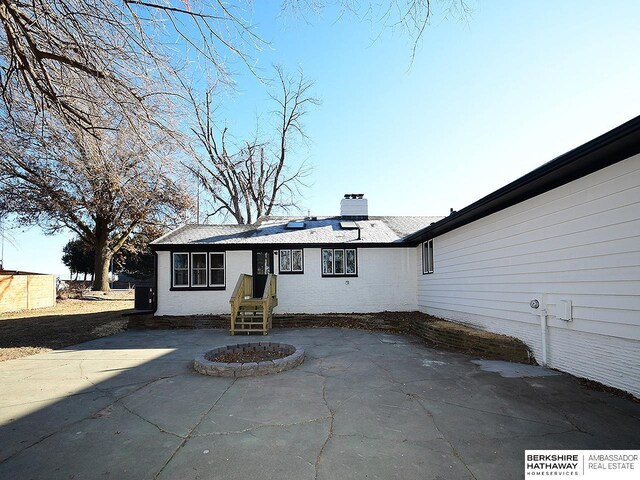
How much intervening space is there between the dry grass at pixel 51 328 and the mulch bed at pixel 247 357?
477cm

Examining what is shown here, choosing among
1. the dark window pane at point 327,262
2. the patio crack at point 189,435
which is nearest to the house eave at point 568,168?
the dark window pane at point 327,262

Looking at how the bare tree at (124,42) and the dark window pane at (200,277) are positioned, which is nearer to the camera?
the bare tree at (124,42)

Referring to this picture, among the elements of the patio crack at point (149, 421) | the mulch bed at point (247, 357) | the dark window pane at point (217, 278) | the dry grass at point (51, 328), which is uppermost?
the dark window pane at point (217, 278)

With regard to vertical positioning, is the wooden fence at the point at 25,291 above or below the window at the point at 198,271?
below

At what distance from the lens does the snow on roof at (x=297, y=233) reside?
476 inches

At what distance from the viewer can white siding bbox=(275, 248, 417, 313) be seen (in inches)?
476

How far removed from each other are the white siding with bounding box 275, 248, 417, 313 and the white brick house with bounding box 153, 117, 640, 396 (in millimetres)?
37

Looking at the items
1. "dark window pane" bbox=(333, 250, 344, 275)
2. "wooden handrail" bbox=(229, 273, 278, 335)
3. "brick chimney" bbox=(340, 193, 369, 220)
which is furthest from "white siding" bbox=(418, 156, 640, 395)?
"brick chimney" bbox=(340, 193, 369, 220)

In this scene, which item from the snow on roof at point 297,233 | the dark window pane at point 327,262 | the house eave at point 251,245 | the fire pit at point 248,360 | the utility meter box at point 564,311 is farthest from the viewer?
the dark window pane at point 327,262

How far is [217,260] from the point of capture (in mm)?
12133

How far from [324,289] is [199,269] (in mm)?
4574

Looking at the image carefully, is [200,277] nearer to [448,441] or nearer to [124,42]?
[124,42]

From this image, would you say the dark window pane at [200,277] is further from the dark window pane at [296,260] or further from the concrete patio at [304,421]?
the concrete patio at [304,421]

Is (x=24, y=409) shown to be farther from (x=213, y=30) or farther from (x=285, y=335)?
(x=285, y=335)
